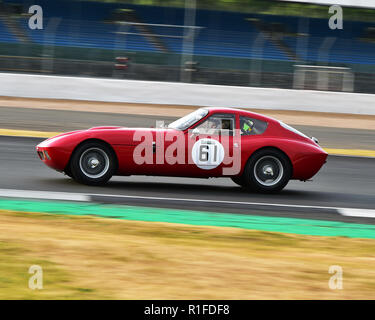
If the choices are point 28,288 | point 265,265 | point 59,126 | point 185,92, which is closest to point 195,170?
point 265,265

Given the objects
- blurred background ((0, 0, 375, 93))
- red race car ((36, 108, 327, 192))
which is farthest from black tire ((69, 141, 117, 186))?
blurred background ((0, 0, 375, 93))

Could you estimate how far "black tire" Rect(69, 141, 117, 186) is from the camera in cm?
897

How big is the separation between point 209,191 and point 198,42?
13952 millimetres

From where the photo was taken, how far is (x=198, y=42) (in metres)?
23.0

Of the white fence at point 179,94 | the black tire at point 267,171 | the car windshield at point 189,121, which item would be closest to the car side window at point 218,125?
the car windshield at point 189,121

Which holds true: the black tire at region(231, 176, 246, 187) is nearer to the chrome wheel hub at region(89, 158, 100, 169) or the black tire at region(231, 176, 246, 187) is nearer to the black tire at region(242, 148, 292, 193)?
the black tire at region(242, 148, 292, 193)

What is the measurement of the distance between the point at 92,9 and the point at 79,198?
15944 millimetres

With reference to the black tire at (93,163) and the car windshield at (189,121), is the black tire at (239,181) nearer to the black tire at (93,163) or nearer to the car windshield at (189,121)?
the car windshield at (189,121)

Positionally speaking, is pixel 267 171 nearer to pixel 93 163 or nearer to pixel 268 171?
pixel 268 171

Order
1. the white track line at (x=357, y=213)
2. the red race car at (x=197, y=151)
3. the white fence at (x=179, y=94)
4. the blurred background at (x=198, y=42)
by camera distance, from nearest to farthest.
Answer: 1. the white track line at (x=357, y=213)
2. the red race car at (x=197, y=151)
3. the white fence at (x=179, y=94)
4. the blurred background at (x=198, y=42)

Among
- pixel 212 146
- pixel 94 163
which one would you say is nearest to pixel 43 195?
pixel 94 163

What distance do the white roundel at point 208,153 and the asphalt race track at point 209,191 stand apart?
471mm

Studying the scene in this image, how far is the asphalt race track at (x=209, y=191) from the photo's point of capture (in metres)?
8.62
